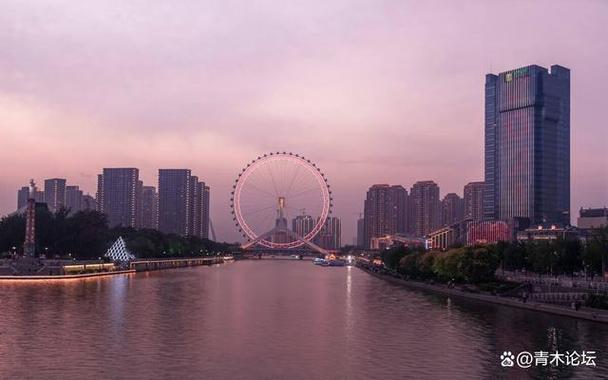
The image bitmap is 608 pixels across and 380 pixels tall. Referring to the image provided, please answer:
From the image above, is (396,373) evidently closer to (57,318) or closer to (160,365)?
(160,365)

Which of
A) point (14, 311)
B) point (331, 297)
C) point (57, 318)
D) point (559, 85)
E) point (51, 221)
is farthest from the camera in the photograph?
point (559, 85)

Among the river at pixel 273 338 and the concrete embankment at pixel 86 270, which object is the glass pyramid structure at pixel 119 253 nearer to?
the concrete embankment at pixel 86 270

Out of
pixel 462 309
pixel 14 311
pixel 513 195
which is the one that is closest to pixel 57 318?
pixel 14 311

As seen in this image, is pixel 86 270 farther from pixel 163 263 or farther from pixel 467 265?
pixel 163 263

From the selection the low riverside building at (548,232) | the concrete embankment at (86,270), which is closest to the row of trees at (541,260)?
the concrete embankment at (86,270)

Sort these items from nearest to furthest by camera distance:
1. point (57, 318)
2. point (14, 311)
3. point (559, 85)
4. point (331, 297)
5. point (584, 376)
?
point (584, 376), point (57, 318), point (14, 311), point (331, 297), point (559, 85)

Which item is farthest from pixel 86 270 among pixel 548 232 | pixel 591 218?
pixel 591 218

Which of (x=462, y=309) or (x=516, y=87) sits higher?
(x=516, y=87)

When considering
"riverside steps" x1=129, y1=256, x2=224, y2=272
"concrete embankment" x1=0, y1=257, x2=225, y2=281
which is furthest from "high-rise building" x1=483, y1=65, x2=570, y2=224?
"concrete embankment" x1=0, y1=257, x2=225, y2=281

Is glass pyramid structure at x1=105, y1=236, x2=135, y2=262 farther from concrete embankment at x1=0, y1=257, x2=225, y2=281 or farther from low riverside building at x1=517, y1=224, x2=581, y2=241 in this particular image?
low riverside building at x1=517, y1=224, x2=581, y2=241
